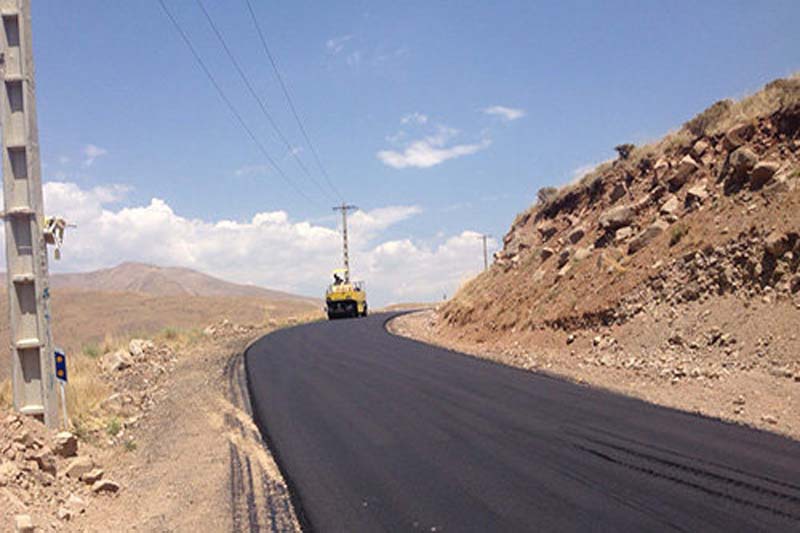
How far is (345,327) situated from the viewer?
31766 millimetres

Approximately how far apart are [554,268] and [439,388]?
11.8 meters

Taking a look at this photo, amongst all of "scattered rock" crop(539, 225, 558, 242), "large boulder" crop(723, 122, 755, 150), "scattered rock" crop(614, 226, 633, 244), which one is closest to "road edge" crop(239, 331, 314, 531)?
"scattered rock" crop(614, 226, 633, 244)

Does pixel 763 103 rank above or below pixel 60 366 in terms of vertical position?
above

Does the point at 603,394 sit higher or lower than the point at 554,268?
lower

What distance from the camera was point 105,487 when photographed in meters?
8.59

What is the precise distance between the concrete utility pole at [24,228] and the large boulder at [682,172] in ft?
56.7

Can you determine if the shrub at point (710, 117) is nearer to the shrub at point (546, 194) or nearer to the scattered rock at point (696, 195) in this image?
the scattered rock at point (696, 195)

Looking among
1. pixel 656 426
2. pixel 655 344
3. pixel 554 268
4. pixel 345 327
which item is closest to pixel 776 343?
pixel 655 344

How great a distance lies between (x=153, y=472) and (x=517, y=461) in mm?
5178

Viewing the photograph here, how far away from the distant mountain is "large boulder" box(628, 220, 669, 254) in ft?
490

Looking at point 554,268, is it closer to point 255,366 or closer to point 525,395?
point 255,366

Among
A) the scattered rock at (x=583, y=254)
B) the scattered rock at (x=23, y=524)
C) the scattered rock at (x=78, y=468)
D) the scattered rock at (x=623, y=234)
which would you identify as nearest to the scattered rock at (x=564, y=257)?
the scattered rock at (x=583, y=254)

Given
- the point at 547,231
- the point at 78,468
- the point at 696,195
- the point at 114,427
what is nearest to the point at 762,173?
the point at 696,195

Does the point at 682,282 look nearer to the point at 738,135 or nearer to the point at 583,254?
the point at 738,135
